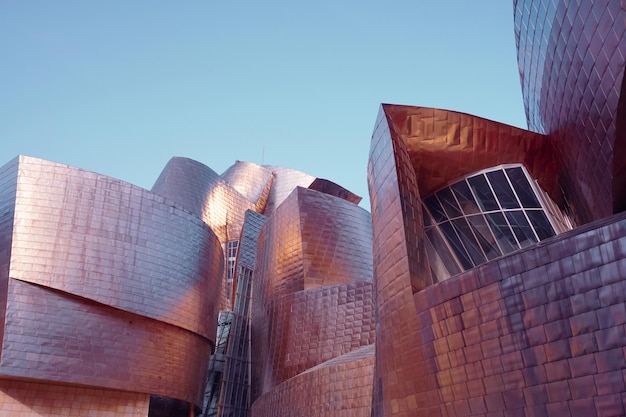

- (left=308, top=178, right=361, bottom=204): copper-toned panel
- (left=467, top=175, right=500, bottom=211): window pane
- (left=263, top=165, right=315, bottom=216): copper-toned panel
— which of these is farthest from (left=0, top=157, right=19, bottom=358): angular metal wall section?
(left=263, top=165, right=315, bottom=216): copper-toned panel

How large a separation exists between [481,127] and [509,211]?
2.05 meters

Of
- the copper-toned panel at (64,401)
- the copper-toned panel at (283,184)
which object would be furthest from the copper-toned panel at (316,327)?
the copper-toned panel at (283,184)

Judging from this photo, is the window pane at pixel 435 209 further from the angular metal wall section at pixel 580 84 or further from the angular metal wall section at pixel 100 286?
the angular metal wall section at pixel 100 286

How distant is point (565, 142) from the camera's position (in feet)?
44.3

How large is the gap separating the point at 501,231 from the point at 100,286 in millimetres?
11851

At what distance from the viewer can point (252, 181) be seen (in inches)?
1545

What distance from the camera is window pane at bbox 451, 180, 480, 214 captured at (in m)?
14.1

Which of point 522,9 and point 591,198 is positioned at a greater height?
point 522,9

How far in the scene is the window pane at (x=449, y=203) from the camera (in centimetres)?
1426

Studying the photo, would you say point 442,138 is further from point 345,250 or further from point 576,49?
point 345,250

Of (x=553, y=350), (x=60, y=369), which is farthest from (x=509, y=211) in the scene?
(x=60, y=369)

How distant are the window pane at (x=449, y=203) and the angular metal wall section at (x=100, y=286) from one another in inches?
396

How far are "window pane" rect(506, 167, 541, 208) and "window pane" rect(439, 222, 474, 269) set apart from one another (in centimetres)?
170

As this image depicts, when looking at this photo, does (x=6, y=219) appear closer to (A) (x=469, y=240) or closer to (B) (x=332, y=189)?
(A) (x=469, y=240)
